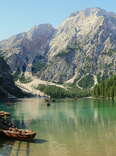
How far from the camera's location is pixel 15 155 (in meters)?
42.4

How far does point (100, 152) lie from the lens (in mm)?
43438

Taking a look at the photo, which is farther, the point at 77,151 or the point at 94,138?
the point at 94,138

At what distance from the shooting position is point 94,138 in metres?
54.8

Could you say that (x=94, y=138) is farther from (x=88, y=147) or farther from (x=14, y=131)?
(x=14, y=131)

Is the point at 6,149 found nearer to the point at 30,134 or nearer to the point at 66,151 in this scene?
the point at 30,134

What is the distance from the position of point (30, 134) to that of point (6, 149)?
21.1 feet

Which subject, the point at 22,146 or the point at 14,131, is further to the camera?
the point at 14,131

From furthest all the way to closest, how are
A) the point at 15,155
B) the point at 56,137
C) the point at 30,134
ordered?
the point at 56,137
the point at 30,134
the point at 15,155

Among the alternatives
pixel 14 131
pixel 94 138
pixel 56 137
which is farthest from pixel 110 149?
pixel 14 131

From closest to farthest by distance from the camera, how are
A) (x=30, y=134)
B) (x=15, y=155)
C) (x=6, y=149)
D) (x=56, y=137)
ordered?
(x=15, y=155)
(x=6, y=149)
(x=30, y=134)
(x=56, y=137)

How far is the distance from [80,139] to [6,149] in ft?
51.6

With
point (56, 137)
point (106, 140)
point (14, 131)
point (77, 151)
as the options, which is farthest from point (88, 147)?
point (14, 131)

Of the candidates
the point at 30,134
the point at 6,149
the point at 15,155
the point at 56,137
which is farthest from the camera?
the point at 56,137

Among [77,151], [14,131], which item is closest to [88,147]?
[77,151]
